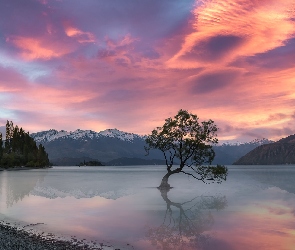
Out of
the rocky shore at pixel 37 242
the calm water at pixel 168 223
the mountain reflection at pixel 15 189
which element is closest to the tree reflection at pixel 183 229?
the calm water at pixel 168 223

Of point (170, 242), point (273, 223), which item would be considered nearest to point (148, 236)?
point (170, 242)

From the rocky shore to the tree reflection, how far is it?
4.86m

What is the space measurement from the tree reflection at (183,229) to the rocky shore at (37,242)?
486cm

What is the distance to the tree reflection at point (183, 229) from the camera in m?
26.2

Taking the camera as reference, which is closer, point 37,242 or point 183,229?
point 37,242

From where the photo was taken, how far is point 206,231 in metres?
31.1

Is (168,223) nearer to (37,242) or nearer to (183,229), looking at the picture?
(183,229)

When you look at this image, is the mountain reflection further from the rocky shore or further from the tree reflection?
the tree reflection

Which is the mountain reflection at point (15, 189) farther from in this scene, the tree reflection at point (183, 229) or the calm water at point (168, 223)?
the tree reflection at point (183, 229)

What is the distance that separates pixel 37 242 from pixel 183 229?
1335cm

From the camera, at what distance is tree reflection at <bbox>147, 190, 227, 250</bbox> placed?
26.2 metres

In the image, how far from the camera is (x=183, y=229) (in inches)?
1264

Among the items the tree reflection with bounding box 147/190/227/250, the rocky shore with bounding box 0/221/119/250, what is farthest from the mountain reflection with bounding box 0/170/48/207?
the tree reflection with bounding box 147/190/227/250

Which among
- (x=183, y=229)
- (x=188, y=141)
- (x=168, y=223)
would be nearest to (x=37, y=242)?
(x=183, y=229)
